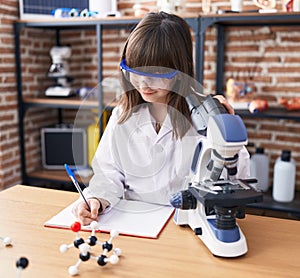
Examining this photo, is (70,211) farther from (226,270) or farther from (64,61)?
(64,61)

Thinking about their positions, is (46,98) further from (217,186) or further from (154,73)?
(217,186)

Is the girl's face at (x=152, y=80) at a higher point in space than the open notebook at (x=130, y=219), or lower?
higher

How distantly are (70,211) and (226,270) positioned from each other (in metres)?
0.52

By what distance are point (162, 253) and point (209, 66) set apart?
6.36 feet

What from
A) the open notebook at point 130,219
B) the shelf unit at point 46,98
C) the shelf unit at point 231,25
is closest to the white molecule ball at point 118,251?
the open notebook at point 130,219

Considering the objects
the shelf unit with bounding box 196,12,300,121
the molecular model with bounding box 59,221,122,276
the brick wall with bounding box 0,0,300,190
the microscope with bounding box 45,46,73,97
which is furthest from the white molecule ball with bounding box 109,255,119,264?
the microscope with bounding box 45,46,73,97

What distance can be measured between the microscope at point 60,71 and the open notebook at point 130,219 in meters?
1.72

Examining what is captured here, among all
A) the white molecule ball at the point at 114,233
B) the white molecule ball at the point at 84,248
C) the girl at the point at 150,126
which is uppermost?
the girl at the point at 150,126

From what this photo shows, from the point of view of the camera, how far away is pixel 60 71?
2.93m

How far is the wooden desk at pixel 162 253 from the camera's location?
909 mm

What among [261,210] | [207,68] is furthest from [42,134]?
[261,210]

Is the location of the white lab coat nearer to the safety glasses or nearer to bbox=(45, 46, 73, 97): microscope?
the safety glasses

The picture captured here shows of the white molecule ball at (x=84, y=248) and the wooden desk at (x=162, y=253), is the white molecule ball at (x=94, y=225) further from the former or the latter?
the white molecule ball at (x=84, y=248)

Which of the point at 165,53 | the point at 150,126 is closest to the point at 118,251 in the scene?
the point at 150,126
